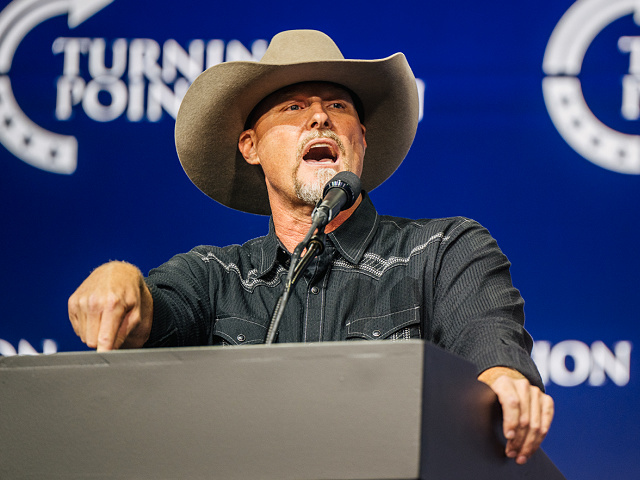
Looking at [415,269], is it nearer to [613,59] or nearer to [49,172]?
[613,59]

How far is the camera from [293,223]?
7.55 feet

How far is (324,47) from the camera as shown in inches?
91.9

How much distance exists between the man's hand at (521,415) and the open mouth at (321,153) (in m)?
1.11

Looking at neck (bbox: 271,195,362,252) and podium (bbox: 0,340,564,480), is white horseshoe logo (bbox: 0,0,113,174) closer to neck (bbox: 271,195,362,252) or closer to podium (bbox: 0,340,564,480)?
neck (bbox: 271,195,362,252)

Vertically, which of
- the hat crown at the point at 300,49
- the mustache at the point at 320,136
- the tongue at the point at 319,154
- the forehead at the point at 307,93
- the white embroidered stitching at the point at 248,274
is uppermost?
the hat crown at the point at 300,49

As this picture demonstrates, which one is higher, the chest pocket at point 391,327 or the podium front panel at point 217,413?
the chest pocket at point 391,327

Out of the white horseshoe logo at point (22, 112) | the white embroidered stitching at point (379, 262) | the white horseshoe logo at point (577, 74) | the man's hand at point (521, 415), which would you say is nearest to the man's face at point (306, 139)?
the white embroidered stitching at point (379, 262)

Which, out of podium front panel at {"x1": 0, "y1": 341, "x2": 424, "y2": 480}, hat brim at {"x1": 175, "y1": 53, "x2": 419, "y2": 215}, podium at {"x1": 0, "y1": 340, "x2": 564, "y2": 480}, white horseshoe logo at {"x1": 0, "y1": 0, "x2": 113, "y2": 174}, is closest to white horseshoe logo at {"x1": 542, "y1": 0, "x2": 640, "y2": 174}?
hat brim at {"x1": 175, "y1": 53, "x2": 419, "y2": 215}

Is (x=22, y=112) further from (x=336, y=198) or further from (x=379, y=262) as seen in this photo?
A: (x=336, y=198)

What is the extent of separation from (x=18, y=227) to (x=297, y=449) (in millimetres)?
2150

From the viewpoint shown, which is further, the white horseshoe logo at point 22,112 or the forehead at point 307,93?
the white horseshoe logo at point 22,112

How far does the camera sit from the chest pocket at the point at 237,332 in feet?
6.48

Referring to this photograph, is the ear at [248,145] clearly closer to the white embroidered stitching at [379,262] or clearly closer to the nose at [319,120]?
the nose at [319,120]

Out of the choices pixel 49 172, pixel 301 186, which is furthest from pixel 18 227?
pixel 301 186
